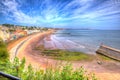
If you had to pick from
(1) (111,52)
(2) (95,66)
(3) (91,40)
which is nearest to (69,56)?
(2) (95,66)

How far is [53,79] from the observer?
9.32 ft

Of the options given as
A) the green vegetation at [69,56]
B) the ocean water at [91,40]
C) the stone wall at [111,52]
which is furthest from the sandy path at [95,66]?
the ocean water at [91,40]

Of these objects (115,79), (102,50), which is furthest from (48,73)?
(102,50)

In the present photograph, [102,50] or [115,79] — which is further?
[102,50]

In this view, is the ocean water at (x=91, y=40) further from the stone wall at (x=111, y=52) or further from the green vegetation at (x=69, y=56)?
the green vegetation at (x=69, y=56)

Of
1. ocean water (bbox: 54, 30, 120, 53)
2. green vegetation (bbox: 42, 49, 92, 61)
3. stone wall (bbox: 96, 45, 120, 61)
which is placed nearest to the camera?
green vegetation (bbox: 42, 49, 92, 61)

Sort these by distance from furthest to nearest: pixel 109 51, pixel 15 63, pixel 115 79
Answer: pixel 109 51
pixel 115 79
pixel 15 63

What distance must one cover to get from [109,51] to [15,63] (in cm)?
1350

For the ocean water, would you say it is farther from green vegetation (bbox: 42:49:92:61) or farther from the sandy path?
the sandy path

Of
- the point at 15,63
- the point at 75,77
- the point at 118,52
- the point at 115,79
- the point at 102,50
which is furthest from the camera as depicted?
the point at 102,50

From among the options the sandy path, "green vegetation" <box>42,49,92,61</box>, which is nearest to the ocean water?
"green vegetation" <box>42,49,92,61</box>

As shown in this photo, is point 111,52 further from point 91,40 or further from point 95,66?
point 91,40

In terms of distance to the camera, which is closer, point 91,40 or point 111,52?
point 111,52

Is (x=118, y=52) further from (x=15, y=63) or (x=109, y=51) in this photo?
(x=15, y=63)
